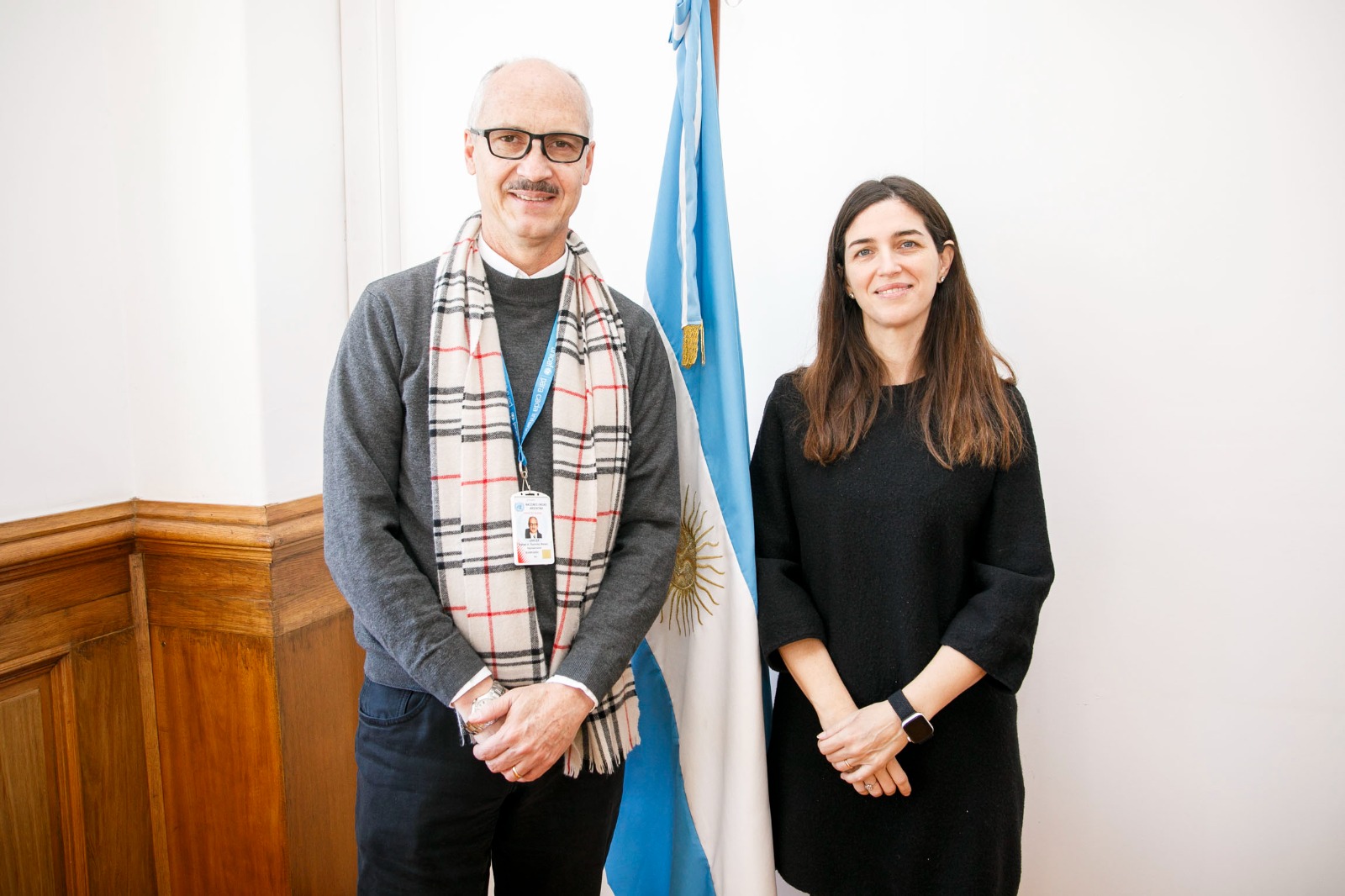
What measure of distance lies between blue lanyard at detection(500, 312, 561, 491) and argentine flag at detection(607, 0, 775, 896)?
0.34 metres

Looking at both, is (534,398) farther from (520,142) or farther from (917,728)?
(917,728)

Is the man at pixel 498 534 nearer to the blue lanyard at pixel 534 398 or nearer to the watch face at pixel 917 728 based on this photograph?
the blue lanyard at pixel 534 398

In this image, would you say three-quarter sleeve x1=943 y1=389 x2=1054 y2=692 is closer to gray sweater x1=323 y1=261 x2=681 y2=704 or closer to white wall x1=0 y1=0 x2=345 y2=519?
gray sweater x1=323 y1=261 x2=681 y2=704

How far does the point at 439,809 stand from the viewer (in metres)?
1.09

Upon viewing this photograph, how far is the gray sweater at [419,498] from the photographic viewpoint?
1027mm

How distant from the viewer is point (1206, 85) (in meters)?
1.52

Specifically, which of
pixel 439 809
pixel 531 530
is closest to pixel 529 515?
pixel 531 530

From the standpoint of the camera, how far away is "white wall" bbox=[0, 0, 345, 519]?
1.44 metres

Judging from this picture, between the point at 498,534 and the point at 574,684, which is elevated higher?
the point at 498,534

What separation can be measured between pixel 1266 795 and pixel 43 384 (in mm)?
2650

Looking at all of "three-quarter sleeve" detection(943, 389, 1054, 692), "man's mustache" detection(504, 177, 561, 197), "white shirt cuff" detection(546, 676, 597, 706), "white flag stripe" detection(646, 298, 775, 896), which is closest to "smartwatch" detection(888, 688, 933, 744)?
"three-quarter sleeve" detection(943, 389, 1054, 692)

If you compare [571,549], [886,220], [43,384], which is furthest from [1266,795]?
[43,384]

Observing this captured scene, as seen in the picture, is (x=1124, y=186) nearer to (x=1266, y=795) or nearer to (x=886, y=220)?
(x=886, y=220)

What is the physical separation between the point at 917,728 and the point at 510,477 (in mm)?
769
